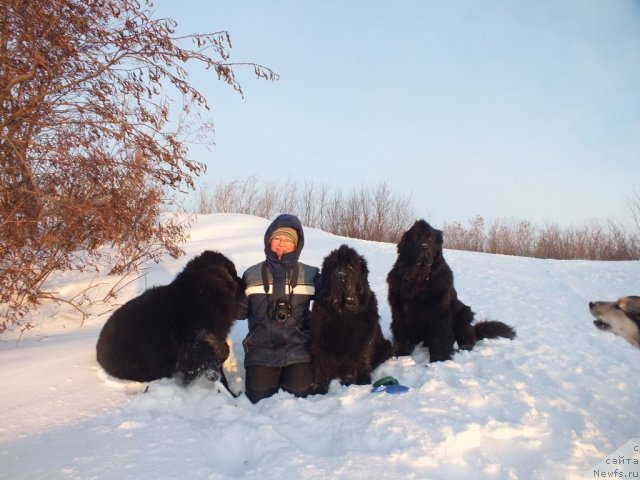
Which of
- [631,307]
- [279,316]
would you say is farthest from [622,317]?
[279,316]

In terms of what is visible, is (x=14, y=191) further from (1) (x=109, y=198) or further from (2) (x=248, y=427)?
(2) (x=248, y=427)

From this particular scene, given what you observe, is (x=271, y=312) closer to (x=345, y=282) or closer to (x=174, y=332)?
(x=345, y=282)

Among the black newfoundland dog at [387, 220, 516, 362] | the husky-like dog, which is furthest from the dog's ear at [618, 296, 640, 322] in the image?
the black newfoundland dog at [387, 220, 516, 362]

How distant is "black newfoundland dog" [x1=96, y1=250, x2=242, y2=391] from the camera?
348 cm

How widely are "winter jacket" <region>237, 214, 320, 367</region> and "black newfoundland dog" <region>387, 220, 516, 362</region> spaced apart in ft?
3.47

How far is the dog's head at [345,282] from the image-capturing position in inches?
149

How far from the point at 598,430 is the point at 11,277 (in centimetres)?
590

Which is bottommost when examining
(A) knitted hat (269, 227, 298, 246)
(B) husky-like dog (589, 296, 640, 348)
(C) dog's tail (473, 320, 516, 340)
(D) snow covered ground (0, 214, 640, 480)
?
(D) snow covered ground (0, 214, 640, 480)

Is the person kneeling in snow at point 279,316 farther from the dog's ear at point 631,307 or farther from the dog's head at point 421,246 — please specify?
the dog's ear at point 631,307

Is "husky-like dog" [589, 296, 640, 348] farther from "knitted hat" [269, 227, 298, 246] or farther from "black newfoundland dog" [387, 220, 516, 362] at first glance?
"knitted hat" [269, 227, 298, 246]

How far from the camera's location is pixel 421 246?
14.5ft

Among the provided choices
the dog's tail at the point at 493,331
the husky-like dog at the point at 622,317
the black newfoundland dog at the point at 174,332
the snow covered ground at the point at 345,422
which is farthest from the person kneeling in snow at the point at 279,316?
the husky-like dog at the point at 622,317

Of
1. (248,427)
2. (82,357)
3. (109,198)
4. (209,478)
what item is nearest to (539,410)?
(248,427)

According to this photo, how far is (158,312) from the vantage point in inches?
140
